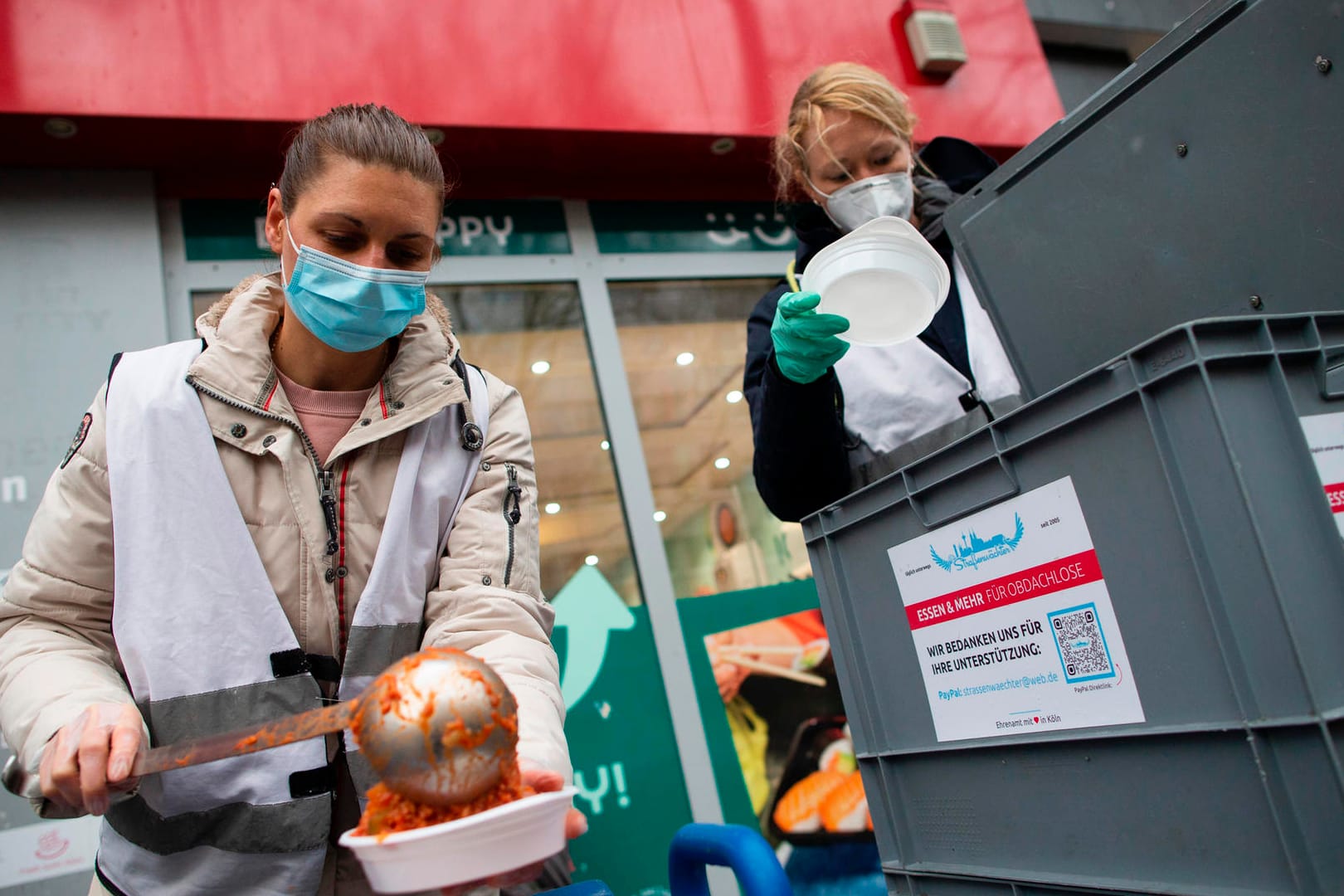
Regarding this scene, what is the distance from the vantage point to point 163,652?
1.46 metres

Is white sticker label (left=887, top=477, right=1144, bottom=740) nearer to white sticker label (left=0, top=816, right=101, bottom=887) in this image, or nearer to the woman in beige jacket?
the woman in beige jacket

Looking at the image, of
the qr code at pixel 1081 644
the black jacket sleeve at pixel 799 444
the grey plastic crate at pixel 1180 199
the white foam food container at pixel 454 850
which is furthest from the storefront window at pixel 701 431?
the white foam food container at pixel 454 850

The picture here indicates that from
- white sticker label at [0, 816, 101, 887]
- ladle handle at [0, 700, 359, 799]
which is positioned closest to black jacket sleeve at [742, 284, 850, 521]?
ladle handle at [0, 700, 359, 799]

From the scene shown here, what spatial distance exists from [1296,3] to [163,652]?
1.81 metres


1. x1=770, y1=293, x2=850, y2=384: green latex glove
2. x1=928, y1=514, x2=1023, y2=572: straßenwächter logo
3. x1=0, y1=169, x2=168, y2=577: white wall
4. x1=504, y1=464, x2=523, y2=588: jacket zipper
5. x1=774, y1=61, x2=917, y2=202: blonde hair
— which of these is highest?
x1=0, y1=169, x2=168, y2=577: white wall

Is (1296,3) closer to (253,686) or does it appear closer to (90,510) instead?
(253,686)

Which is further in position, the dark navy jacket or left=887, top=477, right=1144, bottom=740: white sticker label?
the dark navy jacket

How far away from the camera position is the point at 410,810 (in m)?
1.04

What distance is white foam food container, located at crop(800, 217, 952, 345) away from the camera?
1642mm

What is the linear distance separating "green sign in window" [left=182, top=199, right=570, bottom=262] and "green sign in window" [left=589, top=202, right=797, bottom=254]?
0.25 metres

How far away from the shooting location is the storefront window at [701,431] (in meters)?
4.22

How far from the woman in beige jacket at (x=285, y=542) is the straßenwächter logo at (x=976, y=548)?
2.09 feet

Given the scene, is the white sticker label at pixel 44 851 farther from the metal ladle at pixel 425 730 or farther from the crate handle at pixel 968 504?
the crate handle at pixel 968 504

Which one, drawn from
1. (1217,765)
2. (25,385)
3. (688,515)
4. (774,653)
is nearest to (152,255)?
(25,385)
